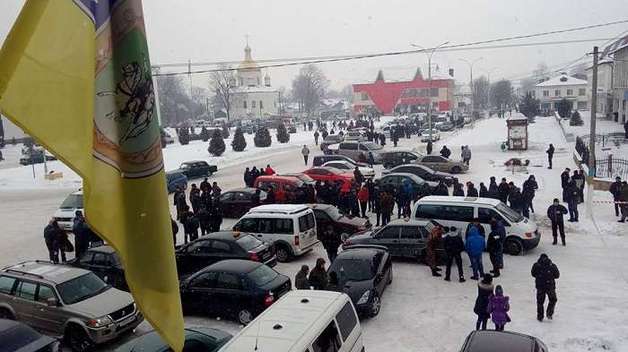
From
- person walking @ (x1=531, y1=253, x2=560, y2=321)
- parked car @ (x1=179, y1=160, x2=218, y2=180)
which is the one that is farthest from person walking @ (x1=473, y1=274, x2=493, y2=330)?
parked car @ (x1=179, y1=160, x2=218, y2=180)

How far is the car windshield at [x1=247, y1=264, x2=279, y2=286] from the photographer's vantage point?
38.7 feet

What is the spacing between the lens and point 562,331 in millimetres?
10953

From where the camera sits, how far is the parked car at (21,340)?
9289mm

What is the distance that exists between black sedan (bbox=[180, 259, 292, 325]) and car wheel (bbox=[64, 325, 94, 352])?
2155 millimetres

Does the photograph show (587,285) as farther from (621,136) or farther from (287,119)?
(287,119)

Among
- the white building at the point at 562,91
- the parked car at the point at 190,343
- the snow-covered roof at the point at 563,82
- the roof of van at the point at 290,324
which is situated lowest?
the parked car at the point at 190,343

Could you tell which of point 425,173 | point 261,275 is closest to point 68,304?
point 261,275

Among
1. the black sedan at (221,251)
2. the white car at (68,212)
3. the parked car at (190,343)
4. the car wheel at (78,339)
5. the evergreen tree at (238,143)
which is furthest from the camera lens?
the evergreen tree at (238,143)

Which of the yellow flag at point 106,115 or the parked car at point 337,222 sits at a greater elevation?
the yellow flag at point 106,115

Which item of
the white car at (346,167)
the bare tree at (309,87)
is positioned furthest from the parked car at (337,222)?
the bare tree at (309,87)

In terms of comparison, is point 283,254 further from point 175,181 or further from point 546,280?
point 175,181

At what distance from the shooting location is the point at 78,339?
1114 centimetres

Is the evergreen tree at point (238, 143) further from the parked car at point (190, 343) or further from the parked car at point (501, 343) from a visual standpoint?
the parked car at point (501, 343)

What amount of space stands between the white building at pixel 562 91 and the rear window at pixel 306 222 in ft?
292
